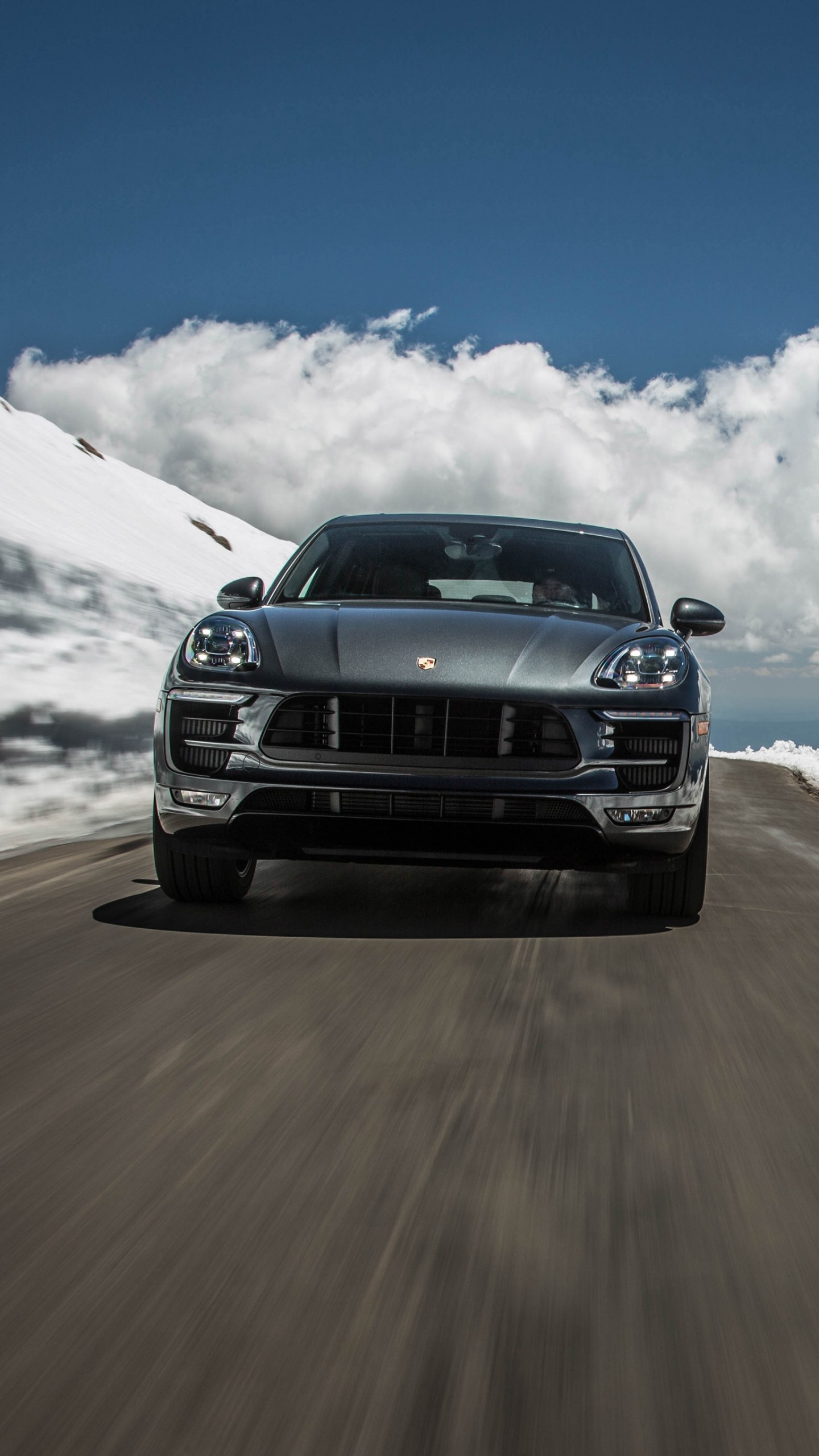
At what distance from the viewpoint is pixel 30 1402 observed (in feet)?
4.66

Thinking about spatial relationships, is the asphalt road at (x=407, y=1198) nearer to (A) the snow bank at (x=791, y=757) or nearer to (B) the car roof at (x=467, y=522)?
(B) the car roof at (x=467, y=522)

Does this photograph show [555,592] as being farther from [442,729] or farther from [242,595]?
[442,729]

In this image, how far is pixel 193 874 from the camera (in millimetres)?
4438

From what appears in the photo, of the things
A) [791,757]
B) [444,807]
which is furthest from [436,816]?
[791,757]

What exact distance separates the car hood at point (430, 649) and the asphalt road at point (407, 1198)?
2.83ft

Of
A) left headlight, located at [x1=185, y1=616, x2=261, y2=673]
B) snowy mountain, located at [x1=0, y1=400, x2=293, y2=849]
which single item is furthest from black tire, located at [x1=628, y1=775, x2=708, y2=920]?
snowy mountain, located at [x1=0, y1=400, x2=293, y2=849]

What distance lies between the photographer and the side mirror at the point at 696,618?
5.23 m

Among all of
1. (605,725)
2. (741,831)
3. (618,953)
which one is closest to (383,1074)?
(618,953)

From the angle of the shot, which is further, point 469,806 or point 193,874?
point 193,874

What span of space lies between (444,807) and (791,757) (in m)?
14.1

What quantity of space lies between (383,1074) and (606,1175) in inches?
25.8

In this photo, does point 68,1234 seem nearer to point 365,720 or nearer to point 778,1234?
point 778,1234

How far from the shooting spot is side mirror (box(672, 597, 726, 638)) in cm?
523

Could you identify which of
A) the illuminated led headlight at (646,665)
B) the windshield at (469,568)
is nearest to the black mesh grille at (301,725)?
the illuminated led headlight at (646,665)
